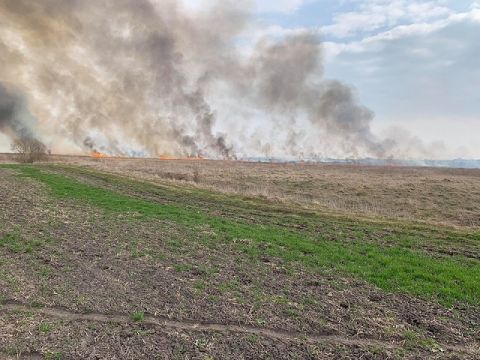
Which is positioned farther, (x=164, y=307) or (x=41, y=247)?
(x=41, y=247)

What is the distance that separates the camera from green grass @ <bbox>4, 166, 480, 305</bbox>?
38.1 feet

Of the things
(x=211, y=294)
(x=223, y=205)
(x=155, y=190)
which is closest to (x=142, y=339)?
(x=211, y=294)

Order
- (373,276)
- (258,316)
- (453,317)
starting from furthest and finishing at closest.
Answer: (373,276) < (453,317) < (258,316)

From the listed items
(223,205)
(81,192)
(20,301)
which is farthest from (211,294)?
(81,192)

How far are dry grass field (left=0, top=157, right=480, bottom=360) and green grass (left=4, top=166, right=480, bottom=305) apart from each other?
0.06 m

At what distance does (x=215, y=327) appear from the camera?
8.41 m

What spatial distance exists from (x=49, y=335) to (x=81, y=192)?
2473 centimetres

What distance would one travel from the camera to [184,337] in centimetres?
787

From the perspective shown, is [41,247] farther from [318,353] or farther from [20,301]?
[318,353]

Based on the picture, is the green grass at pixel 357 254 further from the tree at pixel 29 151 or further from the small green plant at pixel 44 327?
the tree at pixel 29 151

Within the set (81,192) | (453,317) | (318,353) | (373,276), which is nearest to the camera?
(318,353)

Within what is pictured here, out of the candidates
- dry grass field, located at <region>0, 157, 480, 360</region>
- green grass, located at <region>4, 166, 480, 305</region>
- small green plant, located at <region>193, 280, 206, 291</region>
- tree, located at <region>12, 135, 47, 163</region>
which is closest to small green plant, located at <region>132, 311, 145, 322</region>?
dry grass field, located at <region>0, 157, 480, 360</region>

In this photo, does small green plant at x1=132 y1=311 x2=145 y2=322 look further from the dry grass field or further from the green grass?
the green grass

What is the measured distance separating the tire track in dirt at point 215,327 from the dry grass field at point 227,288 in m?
0.04
